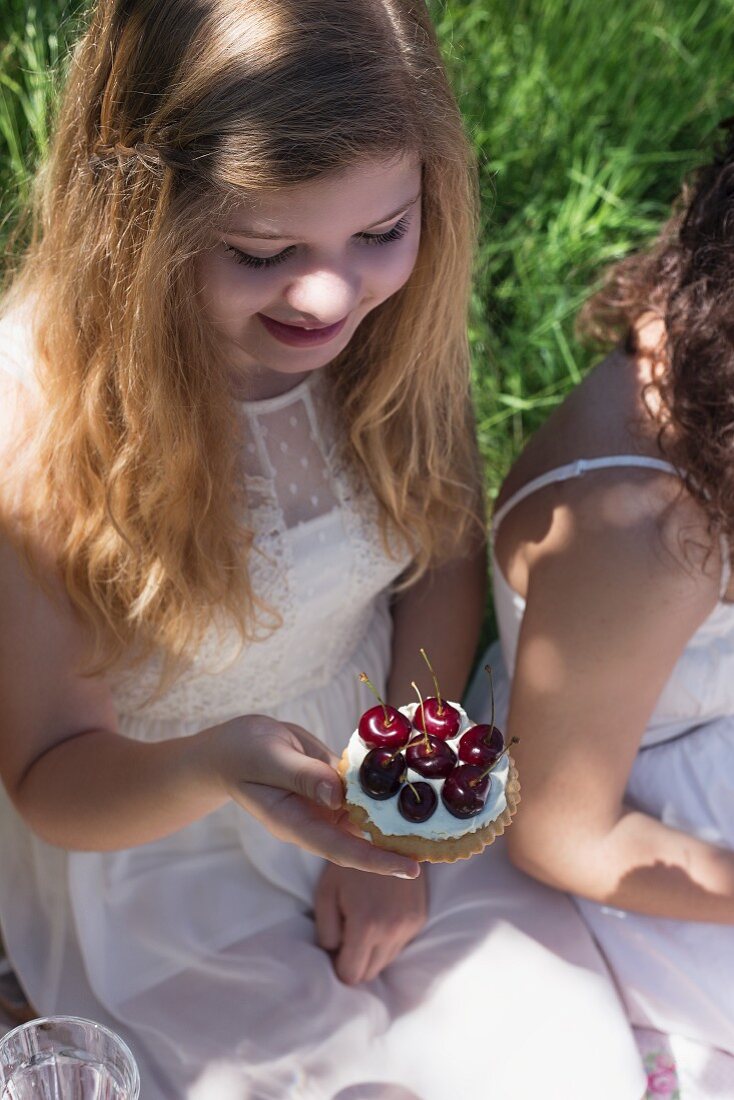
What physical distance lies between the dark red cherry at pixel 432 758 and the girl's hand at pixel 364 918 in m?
0.44

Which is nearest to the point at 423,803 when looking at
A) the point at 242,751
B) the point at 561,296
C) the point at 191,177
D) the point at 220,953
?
the point at 242,751

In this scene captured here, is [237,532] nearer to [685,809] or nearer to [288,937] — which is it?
[288,937]

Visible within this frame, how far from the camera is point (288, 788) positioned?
132 centimetres

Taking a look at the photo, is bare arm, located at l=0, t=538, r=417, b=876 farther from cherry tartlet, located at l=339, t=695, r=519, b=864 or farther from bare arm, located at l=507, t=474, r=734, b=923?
bare arm, located at l=507, t=474, r=734, b=923

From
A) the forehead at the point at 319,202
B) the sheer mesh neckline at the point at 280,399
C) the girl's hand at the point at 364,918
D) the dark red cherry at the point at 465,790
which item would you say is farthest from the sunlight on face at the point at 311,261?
the girl's hand at the point at 364,918

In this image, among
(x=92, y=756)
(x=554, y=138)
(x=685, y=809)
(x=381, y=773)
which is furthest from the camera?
(x=554, y=138)

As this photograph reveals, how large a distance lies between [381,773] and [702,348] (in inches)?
28.5

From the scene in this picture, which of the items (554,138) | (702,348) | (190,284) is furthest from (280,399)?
(554,138)

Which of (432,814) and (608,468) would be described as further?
(608,468)

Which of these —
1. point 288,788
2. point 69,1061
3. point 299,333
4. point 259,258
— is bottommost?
point 69,1061

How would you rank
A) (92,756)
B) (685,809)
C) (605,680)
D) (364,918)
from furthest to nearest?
(685,809), (364,918), (605,680), (92,756)

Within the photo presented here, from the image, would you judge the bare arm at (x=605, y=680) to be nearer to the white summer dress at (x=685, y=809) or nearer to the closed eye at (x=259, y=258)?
the white summer dress at (x=685, y=809)

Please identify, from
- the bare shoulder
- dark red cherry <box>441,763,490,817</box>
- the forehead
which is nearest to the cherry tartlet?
dark red cherry <box>441,763,490,817</box>

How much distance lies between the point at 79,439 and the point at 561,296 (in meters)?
1.89
